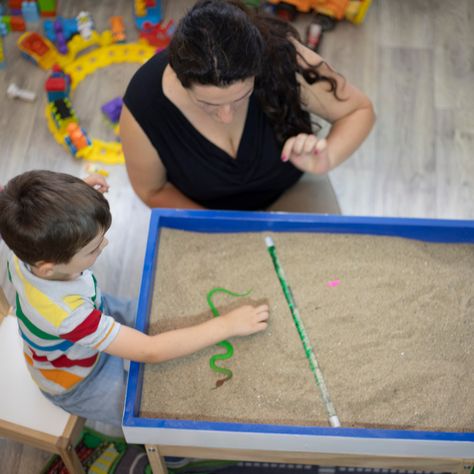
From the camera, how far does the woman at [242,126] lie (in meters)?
1.21

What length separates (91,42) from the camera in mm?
2422

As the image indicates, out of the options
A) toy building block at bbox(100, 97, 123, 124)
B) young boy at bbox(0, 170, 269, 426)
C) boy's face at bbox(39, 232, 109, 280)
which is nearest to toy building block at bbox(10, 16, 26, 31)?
toy building block at bbox(100, 97, 123, 124)

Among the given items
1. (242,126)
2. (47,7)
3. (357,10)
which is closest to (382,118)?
(357,10)

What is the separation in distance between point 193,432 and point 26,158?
4.91ft

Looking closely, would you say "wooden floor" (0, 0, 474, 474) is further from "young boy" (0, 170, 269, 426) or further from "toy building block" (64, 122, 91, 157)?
"young boy" (0, 170, 269, 426)

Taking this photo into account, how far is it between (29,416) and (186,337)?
1.49 ft

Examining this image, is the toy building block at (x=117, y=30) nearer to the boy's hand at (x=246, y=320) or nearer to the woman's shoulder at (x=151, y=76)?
the woman's shoulder at (x=151, y=76)

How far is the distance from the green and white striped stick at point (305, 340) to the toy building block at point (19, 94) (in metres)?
1.44

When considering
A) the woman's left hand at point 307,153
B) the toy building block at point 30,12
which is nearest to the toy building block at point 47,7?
the toy building block at point 30,12

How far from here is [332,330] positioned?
1.16 metres

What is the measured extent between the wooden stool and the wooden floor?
0.57 meters

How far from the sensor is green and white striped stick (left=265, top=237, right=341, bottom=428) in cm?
106

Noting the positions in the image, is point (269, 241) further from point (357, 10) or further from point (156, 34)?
point (357, 10)

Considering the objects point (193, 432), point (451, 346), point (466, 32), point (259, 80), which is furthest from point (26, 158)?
point (466, 32)
